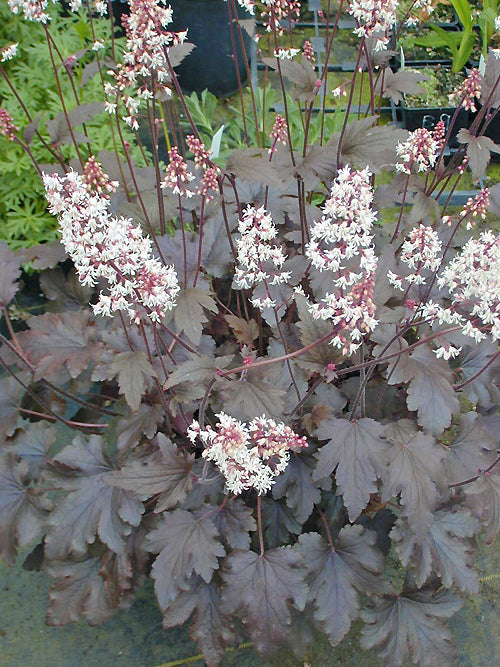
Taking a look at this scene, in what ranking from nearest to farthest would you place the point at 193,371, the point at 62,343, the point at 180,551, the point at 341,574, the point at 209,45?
1. the point at 193,371
2. the point at 180,551
3. the point at 341,574
4. the point at 62,343
5. the point at 209,45

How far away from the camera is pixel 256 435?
1562mm

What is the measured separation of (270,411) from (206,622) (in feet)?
2.37

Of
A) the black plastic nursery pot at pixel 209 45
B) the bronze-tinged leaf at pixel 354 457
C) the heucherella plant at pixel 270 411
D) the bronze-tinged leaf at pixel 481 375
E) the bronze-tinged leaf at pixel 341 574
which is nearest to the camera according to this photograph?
the heucherella plant at pixel 270 411

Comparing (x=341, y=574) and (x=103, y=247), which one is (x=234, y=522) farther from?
(x=103, y=247)

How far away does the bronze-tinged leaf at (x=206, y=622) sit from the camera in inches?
76.4

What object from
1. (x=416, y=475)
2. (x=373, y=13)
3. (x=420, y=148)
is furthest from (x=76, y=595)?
(x=373, y=13)

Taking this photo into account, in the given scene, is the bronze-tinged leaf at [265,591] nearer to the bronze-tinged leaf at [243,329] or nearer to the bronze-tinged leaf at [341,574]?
the bronze-tinged leaf at [341,574]

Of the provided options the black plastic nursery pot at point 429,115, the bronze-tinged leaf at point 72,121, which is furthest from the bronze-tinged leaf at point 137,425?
the black plastic nursery pot at point 429,115

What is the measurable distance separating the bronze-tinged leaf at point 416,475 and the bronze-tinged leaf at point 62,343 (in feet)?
3.15

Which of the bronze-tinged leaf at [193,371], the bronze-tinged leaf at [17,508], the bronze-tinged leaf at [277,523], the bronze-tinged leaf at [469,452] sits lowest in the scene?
the bronze-tinged leaf at [277,523]

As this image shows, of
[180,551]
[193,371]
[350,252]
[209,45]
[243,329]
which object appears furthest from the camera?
[209,45]

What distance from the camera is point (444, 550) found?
78.4 inches

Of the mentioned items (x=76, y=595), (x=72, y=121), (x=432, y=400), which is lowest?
(x=76, y=595)

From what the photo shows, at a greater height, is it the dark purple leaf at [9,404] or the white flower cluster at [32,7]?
the white flower cluster at [32,7]
